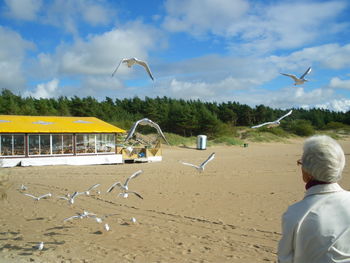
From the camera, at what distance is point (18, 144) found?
21078 mm

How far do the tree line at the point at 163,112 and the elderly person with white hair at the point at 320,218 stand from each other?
127ft

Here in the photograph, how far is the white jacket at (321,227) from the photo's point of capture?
1.88m

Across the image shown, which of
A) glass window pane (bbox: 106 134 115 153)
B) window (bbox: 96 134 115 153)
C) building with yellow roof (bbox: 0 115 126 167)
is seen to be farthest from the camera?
glass window pane (bbox: 106 134 115 153)

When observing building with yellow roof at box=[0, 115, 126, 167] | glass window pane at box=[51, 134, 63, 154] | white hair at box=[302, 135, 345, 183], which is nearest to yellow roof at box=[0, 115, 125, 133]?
building with yellow roof at box=[0, 115, 126, 167]

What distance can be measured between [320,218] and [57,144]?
2191cm

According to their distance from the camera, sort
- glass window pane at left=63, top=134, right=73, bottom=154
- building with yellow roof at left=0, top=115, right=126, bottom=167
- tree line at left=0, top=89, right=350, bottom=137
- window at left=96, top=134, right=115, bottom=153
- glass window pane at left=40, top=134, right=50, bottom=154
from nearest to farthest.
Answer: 1. building with yellow roof at left=0, top=115, right=126, bottom=167
2. glass window pane at left=40, top=134, right=50, bottom=154
3. glass window pane at left=63, top=134, right=73, bottom=154
4. window at left=96, top=134, right=115, bottom=153
5. tree line at left=0, top=89, right=350, bottom=137

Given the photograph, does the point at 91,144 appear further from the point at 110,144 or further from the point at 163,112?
the point at 163,112

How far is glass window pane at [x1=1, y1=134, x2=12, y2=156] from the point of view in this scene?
20.6 meters

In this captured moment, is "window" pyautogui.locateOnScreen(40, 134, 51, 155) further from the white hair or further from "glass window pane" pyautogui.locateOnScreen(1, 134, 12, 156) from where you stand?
the white hair

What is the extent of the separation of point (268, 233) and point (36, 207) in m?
5.96

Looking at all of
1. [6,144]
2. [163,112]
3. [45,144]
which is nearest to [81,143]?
[45,144]

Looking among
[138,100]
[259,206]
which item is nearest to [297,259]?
[259,206]

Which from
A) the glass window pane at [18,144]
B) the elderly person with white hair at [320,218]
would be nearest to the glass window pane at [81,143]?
the glass window pane at [18,144]

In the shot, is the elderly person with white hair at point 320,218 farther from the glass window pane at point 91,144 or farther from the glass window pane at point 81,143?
the glass window pane at point 91,144
